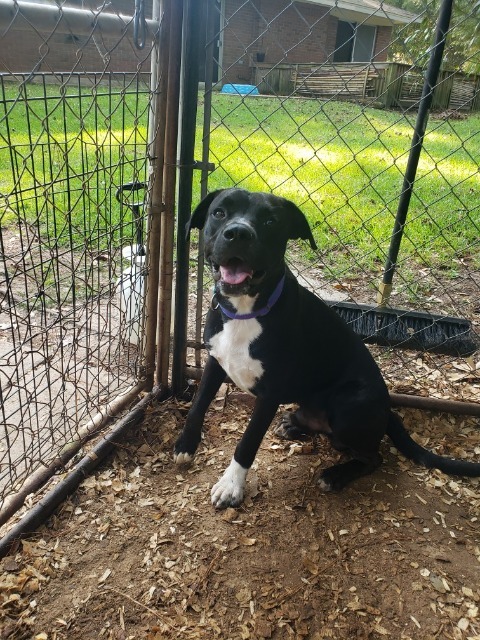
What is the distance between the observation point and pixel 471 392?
3.38m

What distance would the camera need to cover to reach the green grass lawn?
3566 millimetres

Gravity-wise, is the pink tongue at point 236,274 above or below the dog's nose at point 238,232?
below

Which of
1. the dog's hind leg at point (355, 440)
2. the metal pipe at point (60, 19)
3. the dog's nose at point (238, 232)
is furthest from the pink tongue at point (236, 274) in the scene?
the metal pipe at point (60, 19)

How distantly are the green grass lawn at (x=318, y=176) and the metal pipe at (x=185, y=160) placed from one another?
8.8 inches

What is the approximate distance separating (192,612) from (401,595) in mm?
857

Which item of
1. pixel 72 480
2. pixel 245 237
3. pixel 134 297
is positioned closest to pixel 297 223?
pixel 245 237

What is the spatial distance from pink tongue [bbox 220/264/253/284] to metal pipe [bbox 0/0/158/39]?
1.02 metres

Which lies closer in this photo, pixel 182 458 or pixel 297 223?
pixel 297 223

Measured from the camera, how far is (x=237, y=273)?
2201 millimetres

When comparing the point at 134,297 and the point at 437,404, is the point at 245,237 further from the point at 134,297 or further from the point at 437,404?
the point at 437,404

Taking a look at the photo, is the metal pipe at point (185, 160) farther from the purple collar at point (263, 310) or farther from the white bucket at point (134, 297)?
the purple collar at point (263, 310)

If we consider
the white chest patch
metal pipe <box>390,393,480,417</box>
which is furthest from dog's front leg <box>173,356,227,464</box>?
metal pipe <box>390,393,480,417</box>

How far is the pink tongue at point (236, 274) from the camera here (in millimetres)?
2188

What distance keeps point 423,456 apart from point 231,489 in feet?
3.33
